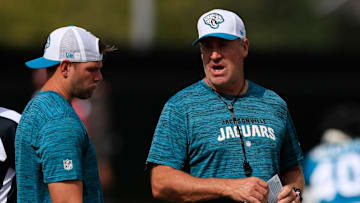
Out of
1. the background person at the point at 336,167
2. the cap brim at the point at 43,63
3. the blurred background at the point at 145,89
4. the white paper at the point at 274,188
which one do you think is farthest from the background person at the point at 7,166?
the blurred background at the point at 145,89

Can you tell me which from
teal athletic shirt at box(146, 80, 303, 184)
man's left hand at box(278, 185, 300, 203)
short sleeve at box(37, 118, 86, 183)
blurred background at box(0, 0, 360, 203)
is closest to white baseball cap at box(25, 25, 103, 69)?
short sleeve at box(37, 118, 86, 183)

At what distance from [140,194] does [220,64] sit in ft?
21.4

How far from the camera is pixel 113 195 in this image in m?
10.6

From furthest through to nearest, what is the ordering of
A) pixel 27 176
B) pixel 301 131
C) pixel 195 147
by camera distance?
1. pixel 301 131
2. pixel 195 147
3. pixel 27 176

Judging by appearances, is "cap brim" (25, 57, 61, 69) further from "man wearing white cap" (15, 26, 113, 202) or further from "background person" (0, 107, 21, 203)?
"background person" (0, 107, 21, 203)

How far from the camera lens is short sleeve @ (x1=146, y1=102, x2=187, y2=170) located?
4.11 metres

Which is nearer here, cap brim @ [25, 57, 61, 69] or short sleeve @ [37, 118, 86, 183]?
short sleeve @ [37, 118, 86, 183]

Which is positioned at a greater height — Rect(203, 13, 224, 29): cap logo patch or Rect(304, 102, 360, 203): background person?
Rect(203, 13, 224, 29): cap logo patch

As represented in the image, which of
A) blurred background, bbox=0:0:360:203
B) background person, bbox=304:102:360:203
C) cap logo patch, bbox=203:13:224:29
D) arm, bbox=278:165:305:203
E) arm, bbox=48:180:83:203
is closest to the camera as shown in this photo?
arm, bbox=48:180:83:203

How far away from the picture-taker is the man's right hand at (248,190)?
12.9ft

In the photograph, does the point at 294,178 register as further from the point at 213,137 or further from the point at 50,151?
the point at 50,151

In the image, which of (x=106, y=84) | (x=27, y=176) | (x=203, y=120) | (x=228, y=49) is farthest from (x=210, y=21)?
(x=106, y=84)

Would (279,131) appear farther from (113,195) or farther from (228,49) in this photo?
(113,195)

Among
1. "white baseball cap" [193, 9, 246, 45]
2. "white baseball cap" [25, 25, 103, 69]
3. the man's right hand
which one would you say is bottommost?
the man's right hand
